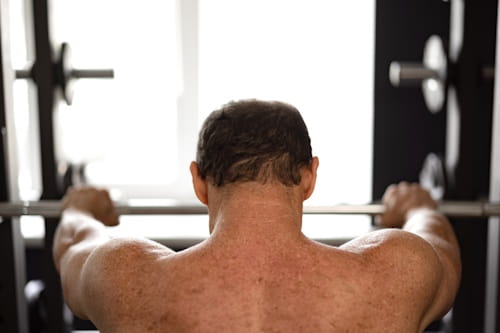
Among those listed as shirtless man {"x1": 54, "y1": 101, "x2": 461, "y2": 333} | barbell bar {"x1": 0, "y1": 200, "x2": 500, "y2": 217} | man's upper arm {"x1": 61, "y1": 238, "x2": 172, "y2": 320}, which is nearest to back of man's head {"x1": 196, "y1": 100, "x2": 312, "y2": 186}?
shirtless man {"x1": 54, "y1": 101, "x2": 461, "y2": 333}

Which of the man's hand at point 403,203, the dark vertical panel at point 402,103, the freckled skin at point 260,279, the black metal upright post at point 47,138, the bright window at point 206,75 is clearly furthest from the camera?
the bright window at point 206,75

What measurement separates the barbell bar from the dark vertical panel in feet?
1.84

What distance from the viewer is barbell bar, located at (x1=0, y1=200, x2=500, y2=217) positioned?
58.5 inches

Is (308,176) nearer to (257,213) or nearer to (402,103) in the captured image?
(257,213)

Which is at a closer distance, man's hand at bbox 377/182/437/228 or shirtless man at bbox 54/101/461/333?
shirtless man at bbox 54/101/461/333

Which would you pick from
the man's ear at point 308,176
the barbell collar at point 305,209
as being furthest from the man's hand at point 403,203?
the man's ear at point 308,176

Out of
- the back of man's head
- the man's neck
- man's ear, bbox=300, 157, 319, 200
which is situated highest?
the back of man's head

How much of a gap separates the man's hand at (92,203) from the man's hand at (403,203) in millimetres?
651

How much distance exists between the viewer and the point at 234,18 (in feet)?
8.16

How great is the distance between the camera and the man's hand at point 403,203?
1.47 metres

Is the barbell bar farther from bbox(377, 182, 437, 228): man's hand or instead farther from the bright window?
the bright window

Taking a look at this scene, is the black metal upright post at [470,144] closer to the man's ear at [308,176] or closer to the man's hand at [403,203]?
the man's hand at [403,203]

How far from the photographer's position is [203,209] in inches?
60.6

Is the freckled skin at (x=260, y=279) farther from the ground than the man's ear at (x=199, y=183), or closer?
closer
